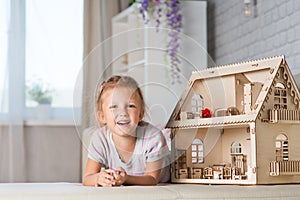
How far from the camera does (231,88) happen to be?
1.75 metres

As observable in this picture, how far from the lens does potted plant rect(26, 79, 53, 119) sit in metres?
3.52

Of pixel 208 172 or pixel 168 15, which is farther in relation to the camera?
pixel 168 15

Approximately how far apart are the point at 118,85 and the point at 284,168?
0.51 m

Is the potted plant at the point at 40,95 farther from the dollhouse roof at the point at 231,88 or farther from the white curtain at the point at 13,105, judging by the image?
the dollhouse roof at the point at 231,88

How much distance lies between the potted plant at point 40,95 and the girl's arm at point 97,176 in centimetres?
193

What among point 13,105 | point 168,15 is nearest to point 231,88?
point 168,15

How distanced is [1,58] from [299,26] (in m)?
1.81

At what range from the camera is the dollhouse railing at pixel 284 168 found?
1.58 metres

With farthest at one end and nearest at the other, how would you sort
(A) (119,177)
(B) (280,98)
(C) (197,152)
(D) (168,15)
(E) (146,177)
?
(D) (168,15) < (C) (197,152) < (B) (280,98) < (E) (146,177) < (A) (119,177)

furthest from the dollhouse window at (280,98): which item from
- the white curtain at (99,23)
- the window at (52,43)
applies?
the window at (52,43)

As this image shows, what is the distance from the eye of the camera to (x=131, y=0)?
3643 millimetres

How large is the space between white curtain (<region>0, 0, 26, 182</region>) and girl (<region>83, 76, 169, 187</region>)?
6.09ft

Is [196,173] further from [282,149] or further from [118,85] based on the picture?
[118,85]

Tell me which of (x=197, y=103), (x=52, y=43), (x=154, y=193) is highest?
(x=52, y=43)
